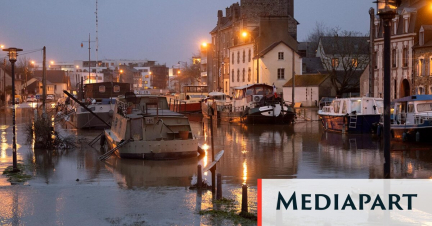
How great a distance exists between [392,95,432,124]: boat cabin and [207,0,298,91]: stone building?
3527 cm

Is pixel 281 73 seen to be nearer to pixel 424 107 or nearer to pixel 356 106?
A: pixel 356 106

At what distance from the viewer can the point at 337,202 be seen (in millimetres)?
12406

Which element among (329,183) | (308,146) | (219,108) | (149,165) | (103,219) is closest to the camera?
(103,219)

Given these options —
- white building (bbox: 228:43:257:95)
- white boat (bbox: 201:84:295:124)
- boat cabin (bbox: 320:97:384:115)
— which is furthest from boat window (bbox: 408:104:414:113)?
white building (bbox: 228:43:257:95)

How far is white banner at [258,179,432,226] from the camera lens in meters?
10.6

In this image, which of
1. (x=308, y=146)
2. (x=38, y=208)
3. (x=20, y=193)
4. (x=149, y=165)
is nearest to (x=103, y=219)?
(x=38, y=208)

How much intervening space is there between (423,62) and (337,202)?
37.0 metres

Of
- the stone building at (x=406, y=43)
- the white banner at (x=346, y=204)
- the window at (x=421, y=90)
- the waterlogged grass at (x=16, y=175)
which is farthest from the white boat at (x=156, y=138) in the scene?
the stone building at (x=406, y=43)

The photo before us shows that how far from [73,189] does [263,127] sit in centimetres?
2837

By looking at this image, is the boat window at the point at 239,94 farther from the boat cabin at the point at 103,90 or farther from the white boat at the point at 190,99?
the boat cabin at the point at 103,90

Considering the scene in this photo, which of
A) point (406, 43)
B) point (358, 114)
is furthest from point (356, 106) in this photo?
point (406, 43)

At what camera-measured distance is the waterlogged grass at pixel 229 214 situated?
37.0 feet

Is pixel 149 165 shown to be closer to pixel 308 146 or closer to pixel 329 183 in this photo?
pixel 329 183

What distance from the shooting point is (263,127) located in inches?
1694
